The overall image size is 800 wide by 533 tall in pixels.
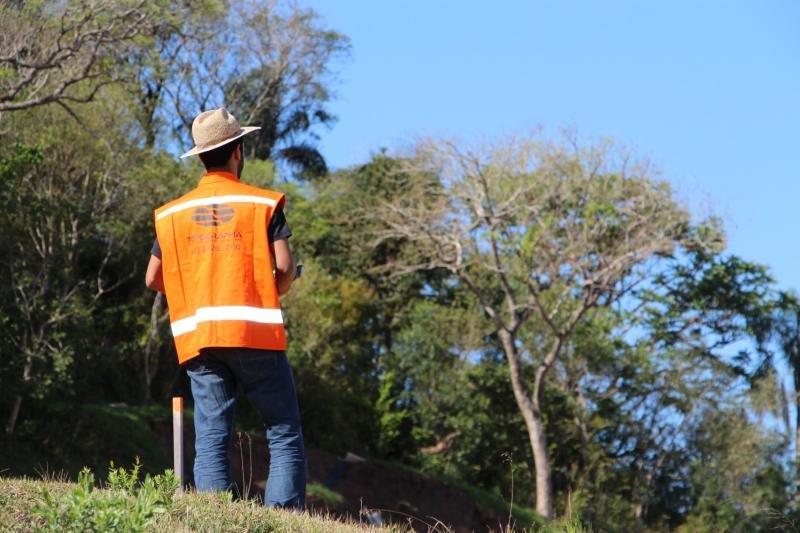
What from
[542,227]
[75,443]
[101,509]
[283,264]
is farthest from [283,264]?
[542,227]

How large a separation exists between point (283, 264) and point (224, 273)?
0.28m

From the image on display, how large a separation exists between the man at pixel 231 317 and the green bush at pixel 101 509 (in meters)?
1.33

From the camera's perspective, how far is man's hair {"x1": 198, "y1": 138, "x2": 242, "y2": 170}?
6.82 m

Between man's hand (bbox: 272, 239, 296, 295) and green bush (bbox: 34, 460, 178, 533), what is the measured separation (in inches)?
61.2

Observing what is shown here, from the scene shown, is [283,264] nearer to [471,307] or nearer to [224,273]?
[224,273]

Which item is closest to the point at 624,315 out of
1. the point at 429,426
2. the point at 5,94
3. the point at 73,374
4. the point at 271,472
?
the point at 429,426

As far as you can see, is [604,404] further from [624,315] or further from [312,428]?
[312,428]

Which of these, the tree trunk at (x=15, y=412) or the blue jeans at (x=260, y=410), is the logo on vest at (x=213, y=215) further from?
the tree trunk at (x=15, y=412)

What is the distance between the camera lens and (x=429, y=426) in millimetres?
37812

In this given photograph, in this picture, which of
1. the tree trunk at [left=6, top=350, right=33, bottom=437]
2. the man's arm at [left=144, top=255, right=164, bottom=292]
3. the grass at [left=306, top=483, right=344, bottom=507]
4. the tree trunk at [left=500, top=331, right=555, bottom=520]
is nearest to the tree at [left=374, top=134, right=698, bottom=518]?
A: the tree trunk at [left=500, top=331, right=555, bottom=520]

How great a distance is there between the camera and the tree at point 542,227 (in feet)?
112

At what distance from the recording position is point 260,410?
21.8ft

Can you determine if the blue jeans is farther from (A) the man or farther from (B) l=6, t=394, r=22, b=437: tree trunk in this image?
(B) l=6, t=394, r=22, b=437: tree trunk

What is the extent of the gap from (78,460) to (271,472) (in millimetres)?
16972
